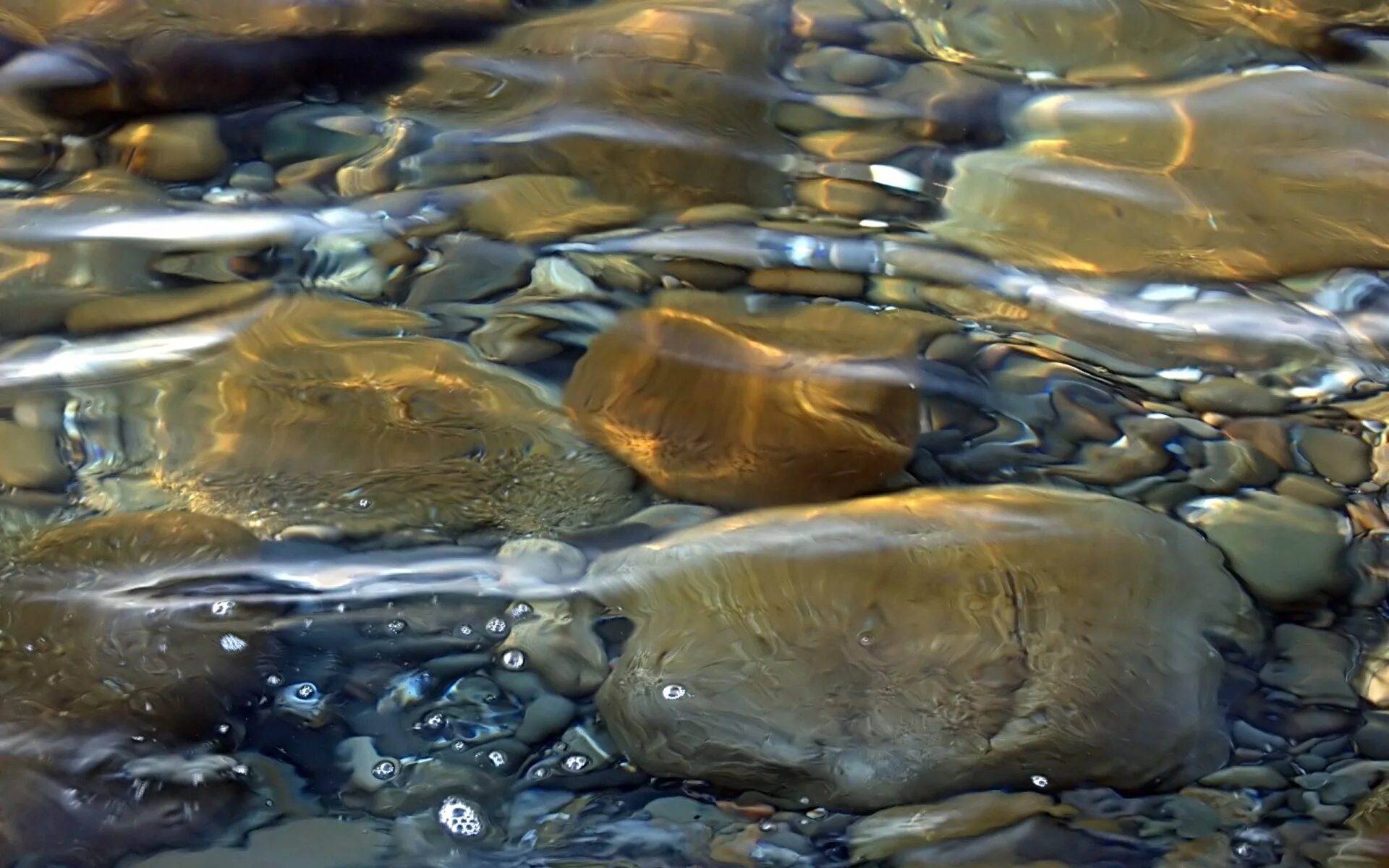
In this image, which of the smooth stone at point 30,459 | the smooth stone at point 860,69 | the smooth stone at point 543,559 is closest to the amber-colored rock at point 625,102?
the smooth stone at point 860,69

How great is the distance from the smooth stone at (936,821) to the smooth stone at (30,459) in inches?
56.8

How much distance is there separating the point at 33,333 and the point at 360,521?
0.80 m

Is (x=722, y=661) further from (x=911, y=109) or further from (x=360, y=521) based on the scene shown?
(x=911, y=109)

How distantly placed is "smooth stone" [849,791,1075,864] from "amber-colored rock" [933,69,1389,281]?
1.05 m

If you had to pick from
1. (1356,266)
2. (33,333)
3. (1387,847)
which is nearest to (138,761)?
(33,333)

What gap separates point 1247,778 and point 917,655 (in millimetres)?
531

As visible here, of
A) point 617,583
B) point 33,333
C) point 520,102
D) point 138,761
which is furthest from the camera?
point 520,102

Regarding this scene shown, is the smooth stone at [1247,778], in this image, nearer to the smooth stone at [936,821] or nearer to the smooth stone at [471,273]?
the smooth stone at [936,821]

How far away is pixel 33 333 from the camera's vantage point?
1944mm

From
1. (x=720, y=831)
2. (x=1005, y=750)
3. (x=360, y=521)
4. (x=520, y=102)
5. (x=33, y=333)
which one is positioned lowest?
(x=720, y=831)

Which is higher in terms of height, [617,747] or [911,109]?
[911,109]

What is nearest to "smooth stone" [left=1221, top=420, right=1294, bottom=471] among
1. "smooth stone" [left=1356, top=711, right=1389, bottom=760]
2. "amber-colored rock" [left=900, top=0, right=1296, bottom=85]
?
"smooth stone" [left=1356, top=711, right=1389, bottom=760]

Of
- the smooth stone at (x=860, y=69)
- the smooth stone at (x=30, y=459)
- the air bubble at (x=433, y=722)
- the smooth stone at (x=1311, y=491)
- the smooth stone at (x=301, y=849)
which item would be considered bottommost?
the smooth stone at (x=301, y=849)

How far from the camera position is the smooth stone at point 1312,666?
1.61 meters
